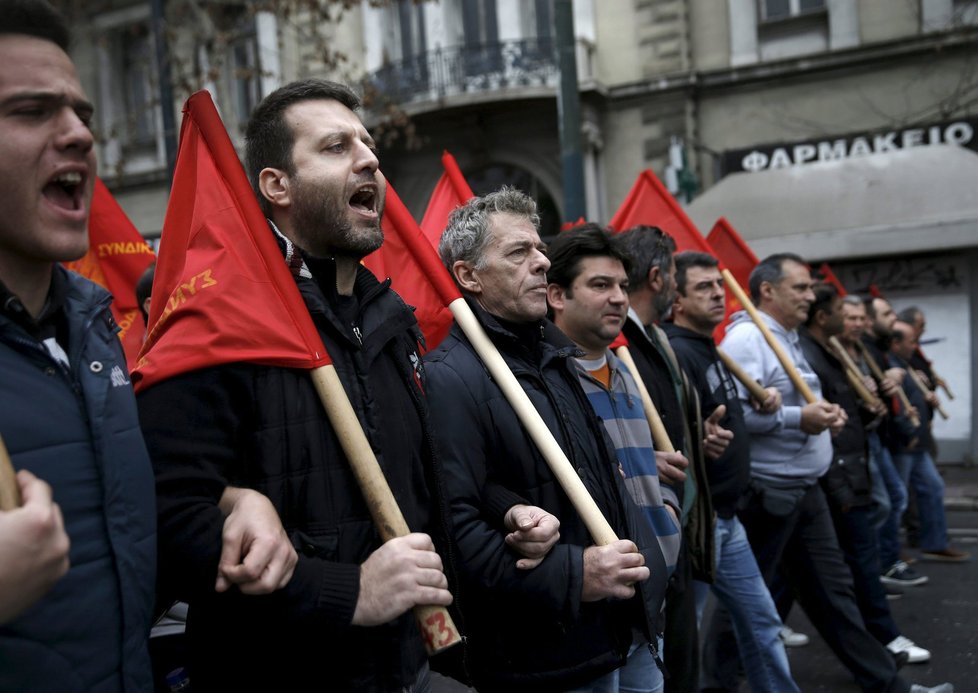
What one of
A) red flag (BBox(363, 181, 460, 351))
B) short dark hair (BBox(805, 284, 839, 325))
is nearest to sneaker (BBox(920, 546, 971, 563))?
short dark hair (BBox(805, 284, 839, 325))

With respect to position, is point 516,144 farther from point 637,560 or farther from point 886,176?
point 637,560

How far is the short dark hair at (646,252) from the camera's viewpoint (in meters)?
3.94

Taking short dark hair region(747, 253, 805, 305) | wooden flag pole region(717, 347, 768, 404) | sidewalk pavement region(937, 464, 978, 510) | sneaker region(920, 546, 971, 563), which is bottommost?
sidewalk pavement region(937, 464, 978, 510)

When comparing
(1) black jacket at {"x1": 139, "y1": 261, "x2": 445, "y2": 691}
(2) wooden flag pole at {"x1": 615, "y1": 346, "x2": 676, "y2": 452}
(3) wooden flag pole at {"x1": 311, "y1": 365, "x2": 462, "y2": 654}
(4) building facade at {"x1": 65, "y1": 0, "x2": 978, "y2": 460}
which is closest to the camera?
(1) black jacket at {"x1": 139, "y1": 261, "x2": 445, "y2": 691}

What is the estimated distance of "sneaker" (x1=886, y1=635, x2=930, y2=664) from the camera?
4.81 metres

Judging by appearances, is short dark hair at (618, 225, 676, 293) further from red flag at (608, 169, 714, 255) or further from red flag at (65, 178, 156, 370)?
red flag at (65, 178, 156, 370)

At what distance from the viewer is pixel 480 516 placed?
2.41m

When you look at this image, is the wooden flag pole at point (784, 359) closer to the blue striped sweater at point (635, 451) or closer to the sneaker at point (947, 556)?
the blue striped sweater at point (635, 451)

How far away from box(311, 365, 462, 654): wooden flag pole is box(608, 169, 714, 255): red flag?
3.72 metres

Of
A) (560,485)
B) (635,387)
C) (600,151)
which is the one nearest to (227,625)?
(560,485)

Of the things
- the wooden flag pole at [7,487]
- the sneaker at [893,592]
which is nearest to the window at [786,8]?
the sneaker at [893,592]

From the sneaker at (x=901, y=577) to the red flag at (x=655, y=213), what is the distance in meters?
2.95

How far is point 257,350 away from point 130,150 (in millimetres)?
17954

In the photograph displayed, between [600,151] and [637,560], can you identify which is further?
[600,151]
